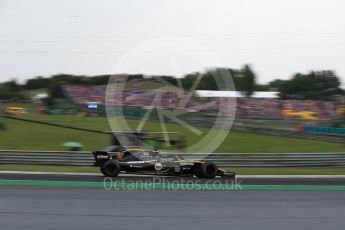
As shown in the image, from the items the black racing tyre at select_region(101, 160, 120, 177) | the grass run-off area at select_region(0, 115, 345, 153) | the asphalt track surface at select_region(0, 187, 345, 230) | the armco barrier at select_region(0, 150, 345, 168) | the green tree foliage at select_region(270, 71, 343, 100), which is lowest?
the grass run-off area at select_region(0, 115, 345, 153)

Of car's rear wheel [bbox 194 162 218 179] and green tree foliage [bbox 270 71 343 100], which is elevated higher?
green tree foliage [bbox 270 71 343 100]

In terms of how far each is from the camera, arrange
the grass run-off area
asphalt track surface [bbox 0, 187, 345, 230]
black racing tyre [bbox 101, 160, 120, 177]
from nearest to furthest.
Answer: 1. asphalt track surface [bbox 0, 187, 345, 230]
2. black racing tyre [bbox 101, 160, 120, 177]
3. the grass run-off area

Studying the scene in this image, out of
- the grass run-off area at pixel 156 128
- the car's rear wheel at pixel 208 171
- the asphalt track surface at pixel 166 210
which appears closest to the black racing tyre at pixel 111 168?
the car's rear wheel at pixel 208 171

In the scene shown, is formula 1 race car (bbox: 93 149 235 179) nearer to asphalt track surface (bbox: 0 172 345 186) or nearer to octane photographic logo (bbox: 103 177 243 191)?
asphalt track surface (bbox: 0 172 345 186)

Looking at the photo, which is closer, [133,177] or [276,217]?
[276,217]

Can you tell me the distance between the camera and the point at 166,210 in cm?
754

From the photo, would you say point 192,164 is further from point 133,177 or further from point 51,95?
point 51,95

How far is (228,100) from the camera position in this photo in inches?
615

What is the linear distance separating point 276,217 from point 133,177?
643 centimetres

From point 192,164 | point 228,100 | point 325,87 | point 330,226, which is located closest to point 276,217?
point 330,226

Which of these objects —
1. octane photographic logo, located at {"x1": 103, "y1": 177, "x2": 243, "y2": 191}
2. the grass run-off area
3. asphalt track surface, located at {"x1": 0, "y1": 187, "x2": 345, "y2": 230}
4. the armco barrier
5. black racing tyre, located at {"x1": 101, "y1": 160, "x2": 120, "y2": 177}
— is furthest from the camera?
the grass run-off area

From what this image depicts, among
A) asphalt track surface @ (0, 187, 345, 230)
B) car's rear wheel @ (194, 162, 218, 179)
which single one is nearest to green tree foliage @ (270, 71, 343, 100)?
car's rear wheel @ (194, 162, 218, 179)

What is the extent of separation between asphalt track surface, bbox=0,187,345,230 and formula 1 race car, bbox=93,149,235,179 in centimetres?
304

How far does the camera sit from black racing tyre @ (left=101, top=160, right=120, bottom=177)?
1288cm
